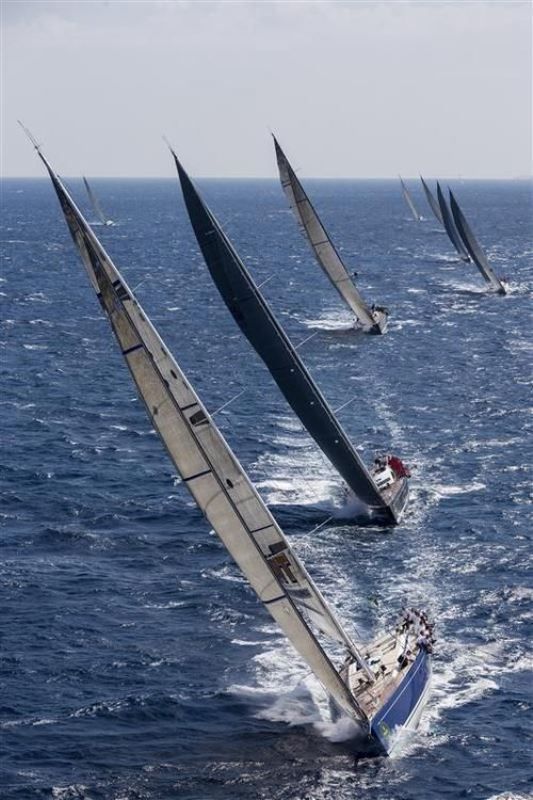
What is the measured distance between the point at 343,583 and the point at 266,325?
498 inches

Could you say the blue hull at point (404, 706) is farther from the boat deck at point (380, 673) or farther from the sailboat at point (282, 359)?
the sailboat at point (282, 359)

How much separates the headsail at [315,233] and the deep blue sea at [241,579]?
380 cm

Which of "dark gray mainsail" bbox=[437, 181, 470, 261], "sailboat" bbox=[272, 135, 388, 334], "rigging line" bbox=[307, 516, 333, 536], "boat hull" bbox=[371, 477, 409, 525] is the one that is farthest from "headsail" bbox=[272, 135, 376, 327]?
"dark gray mainsail" bbox=[437, 181, 470, 261]

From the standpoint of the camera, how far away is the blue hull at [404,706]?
131 ft

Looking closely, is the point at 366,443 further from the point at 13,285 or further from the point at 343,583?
the point at 13,285

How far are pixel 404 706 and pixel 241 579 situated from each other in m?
13.2

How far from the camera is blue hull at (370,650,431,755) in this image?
131 ft

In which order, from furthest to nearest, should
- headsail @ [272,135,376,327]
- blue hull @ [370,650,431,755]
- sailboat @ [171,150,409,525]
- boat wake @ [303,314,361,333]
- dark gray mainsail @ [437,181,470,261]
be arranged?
dark gray mainsail @ [437,181,470,261]
boat wake @ [303,314,361,333]
headsail @ [272,135,376,327]
sailboat @ [171,150,409,525]
blue hull @ [370,650,431,755]

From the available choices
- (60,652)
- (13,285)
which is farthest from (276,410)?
(13,285)

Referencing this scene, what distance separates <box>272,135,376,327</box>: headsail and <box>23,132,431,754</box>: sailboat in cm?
5687

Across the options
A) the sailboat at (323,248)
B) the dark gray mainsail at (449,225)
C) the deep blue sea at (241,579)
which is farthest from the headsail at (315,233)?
the dark gray mainsail at (449,225)

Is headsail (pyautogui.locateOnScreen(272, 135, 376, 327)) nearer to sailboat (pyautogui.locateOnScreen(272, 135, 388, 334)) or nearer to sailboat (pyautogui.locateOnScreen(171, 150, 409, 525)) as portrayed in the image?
sailboat (pyautogui.locateOnScreen(272, 135, 388, 334))

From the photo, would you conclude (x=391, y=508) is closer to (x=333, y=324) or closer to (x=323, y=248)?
(x=323, y=248)

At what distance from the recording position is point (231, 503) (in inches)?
1544
